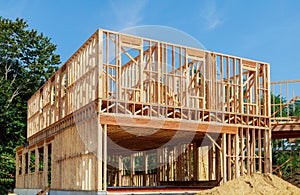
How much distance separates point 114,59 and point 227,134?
6633mm

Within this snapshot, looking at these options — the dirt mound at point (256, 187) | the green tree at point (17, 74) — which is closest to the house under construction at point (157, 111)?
the dirt mound at point (256, 187)

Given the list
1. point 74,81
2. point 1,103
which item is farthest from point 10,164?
point 74,81

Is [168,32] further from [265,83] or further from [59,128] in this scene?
[59,128]

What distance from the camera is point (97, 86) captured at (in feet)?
57.2

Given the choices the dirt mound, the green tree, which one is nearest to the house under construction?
the dirt mound

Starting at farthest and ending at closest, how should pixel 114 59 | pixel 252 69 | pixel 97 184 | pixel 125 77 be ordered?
pixel 125 77 → pixel 252 69 → pixel 114 59 → pixel 97 184

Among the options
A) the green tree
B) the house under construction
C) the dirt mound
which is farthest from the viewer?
the green tree

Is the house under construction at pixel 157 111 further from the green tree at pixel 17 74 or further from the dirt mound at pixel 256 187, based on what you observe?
the green tree at pixel 17 74

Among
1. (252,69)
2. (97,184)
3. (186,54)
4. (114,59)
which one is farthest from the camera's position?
(252,69)

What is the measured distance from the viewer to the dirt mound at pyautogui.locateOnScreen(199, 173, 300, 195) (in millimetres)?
15883

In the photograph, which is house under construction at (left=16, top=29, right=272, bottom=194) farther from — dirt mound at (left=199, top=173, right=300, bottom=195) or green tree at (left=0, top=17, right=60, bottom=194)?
green tree at (left=0, top=17, right=60, bottom=194)

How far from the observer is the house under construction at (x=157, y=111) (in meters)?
17.8

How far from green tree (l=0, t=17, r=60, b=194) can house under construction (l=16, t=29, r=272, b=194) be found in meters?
17.6

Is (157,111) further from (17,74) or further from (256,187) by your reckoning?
(17,74)
